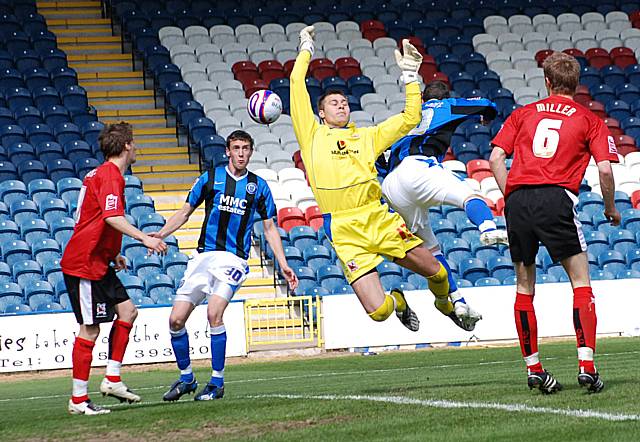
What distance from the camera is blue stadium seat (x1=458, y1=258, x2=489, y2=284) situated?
20203 millimetres

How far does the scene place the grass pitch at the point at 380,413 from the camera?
5805 millimetres

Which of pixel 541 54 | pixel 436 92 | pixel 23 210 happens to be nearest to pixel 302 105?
pixel 436 92

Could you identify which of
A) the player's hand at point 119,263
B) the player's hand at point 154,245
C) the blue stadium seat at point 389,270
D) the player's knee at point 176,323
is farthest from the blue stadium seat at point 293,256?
the player's hand at point 154,245

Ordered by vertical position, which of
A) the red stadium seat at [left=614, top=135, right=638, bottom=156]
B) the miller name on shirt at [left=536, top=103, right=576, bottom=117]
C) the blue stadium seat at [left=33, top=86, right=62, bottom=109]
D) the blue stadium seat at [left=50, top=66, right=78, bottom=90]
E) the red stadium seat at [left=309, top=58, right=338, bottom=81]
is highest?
the red stadium seat at [left=309, top=58, right=338, bottom=81]

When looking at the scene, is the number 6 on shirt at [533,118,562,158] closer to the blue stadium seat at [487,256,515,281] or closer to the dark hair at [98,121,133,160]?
the dark hair at [98,121,133,160]

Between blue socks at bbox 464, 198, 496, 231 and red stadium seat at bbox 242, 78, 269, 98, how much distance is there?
1634cm

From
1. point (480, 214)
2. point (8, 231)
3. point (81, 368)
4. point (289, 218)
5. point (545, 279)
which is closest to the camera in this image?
point (81, 368)

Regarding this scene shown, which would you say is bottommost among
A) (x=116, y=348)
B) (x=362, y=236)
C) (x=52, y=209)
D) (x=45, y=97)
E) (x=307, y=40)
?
(x=116, y=348)

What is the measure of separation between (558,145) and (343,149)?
88.8 inches

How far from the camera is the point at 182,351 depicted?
9.27 meters

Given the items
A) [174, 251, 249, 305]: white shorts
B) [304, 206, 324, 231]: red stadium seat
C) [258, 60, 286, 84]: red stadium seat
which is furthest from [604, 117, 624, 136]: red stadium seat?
[174, 251, 249, 305]: white shorts

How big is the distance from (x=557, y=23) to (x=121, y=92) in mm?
12648

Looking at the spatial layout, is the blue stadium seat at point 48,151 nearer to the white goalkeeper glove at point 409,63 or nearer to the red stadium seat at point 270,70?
the red stadium seat at point 270,70

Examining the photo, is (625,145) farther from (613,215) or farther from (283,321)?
(613,215)
